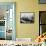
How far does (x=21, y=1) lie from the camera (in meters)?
4.85

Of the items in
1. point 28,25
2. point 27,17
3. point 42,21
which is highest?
point 27,17

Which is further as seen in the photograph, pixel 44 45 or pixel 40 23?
pixel 40 23

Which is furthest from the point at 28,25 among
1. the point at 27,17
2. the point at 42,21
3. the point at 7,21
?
the point at 7,21

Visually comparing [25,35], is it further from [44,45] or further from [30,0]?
[44,45]

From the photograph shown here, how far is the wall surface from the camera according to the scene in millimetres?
4820

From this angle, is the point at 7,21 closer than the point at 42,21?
No

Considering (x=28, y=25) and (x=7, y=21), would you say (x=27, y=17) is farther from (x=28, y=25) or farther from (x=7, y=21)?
(x=7, y=21)

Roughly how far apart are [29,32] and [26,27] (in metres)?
0.20

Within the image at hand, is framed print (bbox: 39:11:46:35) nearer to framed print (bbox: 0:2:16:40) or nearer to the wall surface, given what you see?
the wall surface

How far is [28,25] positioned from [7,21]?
753mm

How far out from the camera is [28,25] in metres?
→ 4.89

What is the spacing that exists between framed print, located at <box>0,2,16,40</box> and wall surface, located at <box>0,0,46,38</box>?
0.17 meters

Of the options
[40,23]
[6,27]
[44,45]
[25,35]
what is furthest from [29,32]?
[44,45]

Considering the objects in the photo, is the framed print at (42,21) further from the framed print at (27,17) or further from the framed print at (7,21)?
the framed print at (7,21)
